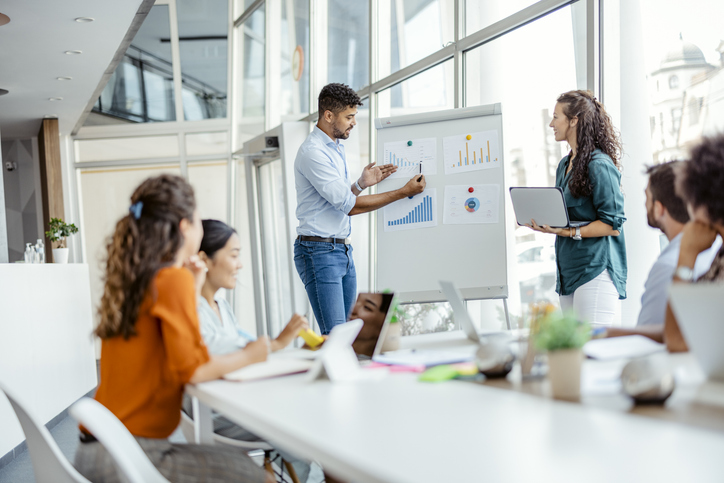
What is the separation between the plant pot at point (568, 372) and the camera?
4.01 ft

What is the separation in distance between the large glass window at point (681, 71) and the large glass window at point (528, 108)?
49 cm

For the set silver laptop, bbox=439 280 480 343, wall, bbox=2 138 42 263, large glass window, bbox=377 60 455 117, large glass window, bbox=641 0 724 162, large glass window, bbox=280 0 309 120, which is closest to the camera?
silver laptop, bbox=439 280 480 343

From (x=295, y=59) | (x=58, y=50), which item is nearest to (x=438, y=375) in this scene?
(x=58, y=50)

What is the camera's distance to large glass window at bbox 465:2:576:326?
10.9ft

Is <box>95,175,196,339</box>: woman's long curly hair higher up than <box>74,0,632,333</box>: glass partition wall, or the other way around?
<box>74,0,632,333</box>: glass partition wall

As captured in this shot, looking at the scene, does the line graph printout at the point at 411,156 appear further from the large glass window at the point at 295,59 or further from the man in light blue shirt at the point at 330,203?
the large glass window at the point at 295,59

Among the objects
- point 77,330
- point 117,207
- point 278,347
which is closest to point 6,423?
point 77,330

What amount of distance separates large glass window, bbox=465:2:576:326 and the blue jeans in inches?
34.9

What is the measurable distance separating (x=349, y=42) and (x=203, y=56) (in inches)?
144

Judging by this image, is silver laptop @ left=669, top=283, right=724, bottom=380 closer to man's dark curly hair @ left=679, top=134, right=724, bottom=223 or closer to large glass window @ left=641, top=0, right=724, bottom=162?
man's dark curly hair @ left=679, top=134, right=724, bottom=223

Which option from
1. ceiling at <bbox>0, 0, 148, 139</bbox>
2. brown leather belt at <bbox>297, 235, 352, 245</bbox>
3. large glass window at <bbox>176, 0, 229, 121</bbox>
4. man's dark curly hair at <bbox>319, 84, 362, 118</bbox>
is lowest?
brown leather belt at <bbox>297, 235, 352, 245</bbox>

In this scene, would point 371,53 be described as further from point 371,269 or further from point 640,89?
point 640,89

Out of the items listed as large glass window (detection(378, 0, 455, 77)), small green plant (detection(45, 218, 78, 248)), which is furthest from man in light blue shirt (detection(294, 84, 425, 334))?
small green plant (detection(45, 218, 78, 248))

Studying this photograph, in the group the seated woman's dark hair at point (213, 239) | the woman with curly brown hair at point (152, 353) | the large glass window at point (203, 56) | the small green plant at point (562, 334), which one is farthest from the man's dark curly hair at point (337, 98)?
the large glass window at point (203, 56)
